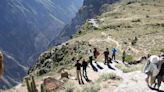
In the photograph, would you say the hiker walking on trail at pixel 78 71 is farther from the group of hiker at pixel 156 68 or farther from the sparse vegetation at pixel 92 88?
the group of hiker at pixel 156 68

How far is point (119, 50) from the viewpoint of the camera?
5225cm

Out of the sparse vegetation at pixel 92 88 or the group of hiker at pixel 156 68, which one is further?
the sparse vegetation at pixel 92 88

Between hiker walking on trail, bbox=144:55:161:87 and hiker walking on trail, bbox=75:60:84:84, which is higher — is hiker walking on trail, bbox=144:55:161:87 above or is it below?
below

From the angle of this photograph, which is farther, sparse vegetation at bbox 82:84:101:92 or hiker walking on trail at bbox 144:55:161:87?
sparse vegetation at bbox 82:84:101:92

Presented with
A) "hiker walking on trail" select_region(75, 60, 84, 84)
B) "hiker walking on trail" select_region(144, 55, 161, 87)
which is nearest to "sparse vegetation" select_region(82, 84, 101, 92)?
"hiker walking on trail" select_region(144, 55, 161, 87)

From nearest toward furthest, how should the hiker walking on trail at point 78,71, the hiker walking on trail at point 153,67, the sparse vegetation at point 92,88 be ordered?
the hiker walking on trail at point 153,67 → the sparse vegetation at point 92,88 → the hiker walking on trail at point 78,71

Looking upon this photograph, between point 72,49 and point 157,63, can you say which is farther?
point 72,49

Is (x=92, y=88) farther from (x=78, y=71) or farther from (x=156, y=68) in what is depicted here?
(x=78, y=71)

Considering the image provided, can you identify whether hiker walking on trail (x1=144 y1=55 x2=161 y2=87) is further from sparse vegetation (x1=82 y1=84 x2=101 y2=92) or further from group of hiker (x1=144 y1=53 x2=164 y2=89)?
sparse vegetation (x1=82 y1=84 x2=101 y2=92)

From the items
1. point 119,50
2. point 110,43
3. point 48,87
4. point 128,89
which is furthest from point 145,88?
point 110,43

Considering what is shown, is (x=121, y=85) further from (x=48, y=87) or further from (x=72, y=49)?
(x=72, y=49)

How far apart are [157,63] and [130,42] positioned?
40.0 metres

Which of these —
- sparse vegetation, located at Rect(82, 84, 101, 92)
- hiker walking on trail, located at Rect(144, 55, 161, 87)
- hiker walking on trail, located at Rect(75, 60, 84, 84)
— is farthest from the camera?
hiker walking on trail, located at Rect(75, 60, 84, 84)

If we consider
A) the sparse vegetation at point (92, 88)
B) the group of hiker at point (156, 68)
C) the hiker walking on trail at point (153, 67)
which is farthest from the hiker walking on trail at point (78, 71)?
the group of hiker at point (156, 68)
